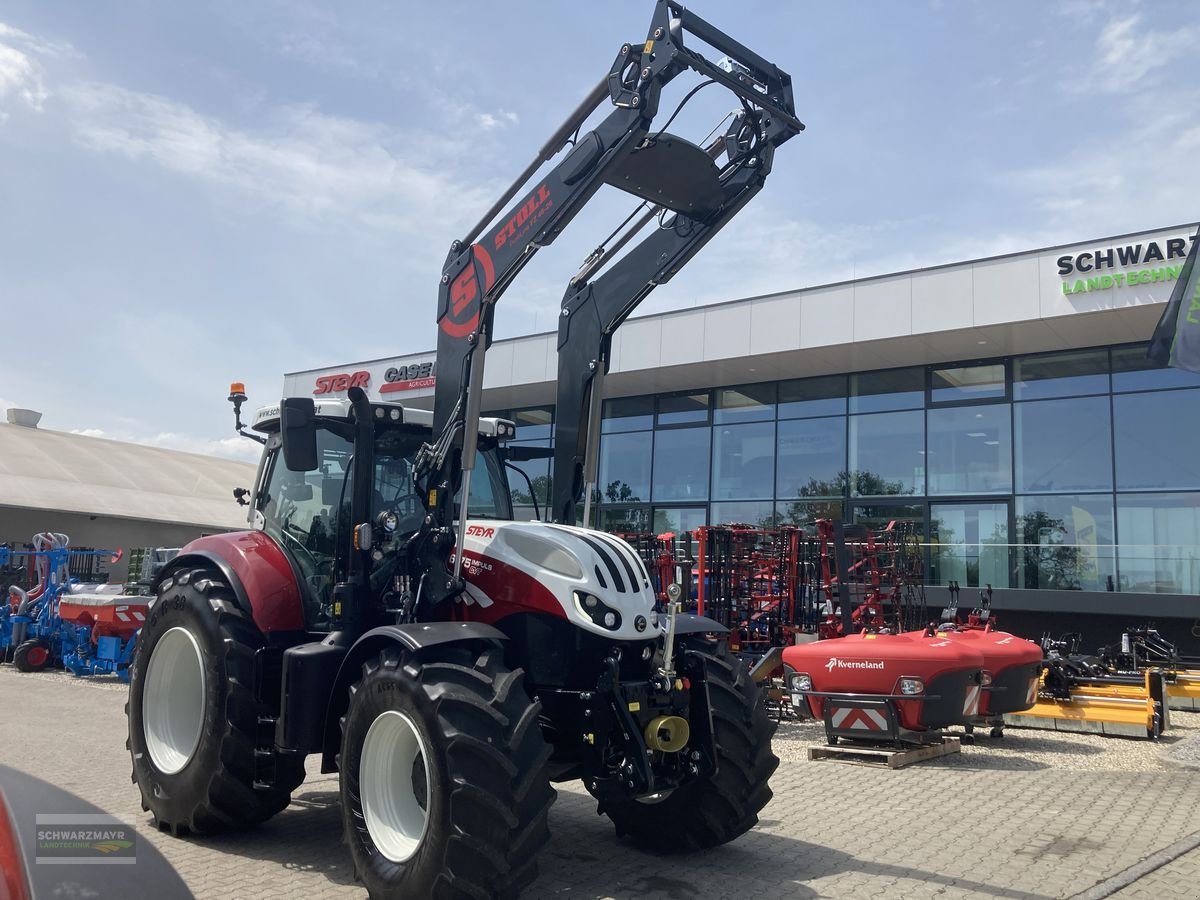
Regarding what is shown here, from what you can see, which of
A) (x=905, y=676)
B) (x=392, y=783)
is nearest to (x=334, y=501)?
(x=392, y=783)

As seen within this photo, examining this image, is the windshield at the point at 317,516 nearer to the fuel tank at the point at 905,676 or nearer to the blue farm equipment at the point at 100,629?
the fuel tank at the point at 905,676

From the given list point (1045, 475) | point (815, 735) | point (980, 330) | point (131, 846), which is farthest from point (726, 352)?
point (131, 846)

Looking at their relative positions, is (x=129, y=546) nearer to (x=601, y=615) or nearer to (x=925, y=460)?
(x=925, y=460)

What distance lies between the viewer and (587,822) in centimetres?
668

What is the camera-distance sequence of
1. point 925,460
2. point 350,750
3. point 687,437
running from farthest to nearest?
point 687,437
point 925,460
point 350,750

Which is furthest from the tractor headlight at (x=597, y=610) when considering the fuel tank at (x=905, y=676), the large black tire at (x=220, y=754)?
the fuel tank at (x=905, y=676)

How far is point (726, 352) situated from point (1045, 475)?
6244 millimetres

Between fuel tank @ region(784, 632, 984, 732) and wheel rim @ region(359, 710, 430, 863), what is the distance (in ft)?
19.1

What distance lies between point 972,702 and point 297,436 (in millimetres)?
7258

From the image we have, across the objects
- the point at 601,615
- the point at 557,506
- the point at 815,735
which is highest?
the point at 557,506

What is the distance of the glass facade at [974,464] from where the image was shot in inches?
667

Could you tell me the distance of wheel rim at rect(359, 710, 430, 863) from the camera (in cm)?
482

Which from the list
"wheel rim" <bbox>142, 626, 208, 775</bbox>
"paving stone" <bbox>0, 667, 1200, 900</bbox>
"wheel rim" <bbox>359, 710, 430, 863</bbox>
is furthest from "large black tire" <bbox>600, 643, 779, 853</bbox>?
"wheel rim" <bbox>142, 626, 208, 775</bbox>

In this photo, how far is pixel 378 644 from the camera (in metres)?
5.15
